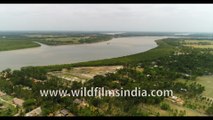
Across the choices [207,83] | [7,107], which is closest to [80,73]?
[7,107]

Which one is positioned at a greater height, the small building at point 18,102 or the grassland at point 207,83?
the small building at point 18,102

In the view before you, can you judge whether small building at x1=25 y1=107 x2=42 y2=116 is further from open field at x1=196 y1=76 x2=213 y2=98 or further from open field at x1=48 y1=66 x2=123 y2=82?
open field at x1=196 y1=76 x2=213 y2=98

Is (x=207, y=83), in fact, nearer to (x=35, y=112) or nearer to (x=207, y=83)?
(x=207, y=83)

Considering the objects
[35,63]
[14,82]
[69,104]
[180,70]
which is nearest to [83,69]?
[35,63]

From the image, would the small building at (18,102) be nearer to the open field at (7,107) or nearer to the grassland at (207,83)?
the open field at (7,107)

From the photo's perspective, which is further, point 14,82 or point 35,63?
point 35,63

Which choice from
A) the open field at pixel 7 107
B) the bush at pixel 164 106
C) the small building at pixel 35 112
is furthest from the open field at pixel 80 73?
the bush at pixel 164 106

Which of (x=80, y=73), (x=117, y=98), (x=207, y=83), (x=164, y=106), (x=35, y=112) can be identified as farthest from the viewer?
(x=80, y=73)

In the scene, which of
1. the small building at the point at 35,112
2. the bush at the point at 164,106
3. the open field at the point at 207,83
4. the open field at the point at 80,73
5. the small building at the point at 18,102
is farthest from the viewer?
the open field at the point at 80,73

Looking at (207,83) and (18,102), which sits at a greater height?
(18,102)

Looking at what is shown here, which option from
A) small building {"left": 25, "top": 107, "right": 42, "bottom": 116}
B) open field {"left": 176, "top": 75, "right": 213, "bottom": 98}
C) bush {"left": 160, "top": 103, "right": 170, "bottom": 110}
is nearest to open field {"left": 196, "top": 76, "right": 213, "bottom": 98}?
open field {"left": 176, "top": 75, "right": 213, "bottom": 98}

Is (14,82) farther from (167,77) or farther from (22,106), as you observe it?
(167,77)
